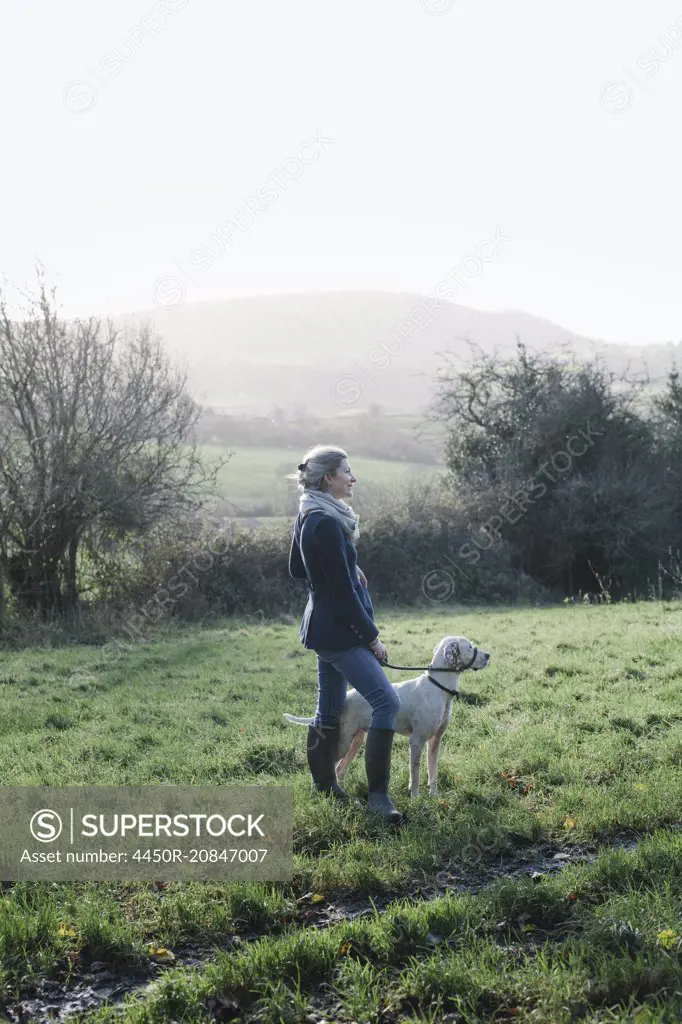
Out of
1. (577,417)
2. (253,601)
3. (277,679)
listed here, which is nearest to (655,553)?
(577,417)

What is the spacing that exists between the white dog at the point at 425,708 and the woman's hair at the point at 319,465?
4.66 ft

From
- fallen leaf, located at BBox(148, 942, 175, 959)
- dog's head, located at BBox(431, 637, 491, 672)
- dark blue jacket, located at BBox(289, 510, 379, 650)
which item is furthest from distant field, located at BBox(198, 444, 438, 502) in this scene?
fallen leaf, located at BBox(148, 942, 175, 959)

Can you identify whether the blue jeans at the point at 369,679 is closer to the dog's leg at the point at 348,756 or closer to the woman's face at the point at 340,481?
the dog's leg at the point at 348,756

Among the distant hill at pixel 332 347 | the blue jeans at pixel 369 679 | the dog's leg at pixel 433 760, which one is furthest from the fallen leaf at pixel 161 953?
the distant hill at pixel 332 347

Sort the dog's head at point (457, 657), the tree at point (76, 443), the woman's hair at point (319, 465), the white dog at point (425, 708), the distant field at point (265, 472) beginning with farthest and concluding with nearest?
the distant field at point (265, 472), the tree at point (76, 443), the dog's head at point (457, 657), the white dog at point (425, 708), the woman's hair at point (319, 465)

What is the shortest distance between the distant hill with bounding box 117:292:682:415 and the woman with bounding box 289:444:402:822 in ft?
42.0

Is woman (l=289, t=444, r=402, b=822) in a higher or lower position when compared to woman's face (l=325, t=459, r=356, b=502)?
lower

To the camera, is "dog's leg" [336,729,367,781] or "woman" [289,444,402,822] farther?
"dog's leg" [336,729,367,781]

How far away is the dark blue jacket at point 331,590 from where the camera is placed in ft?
17.6

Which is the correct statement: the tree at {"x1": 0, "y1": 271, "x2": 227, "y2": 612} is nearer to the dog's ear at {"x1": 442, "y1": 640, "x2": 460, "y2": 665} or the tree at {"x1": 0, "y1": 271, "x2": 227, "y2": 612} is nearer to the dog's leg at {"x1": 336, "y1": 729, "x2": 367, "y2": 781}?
the dog's leg at {"x1": 336, "y1": 729, "x2": 367, "y2": 781}

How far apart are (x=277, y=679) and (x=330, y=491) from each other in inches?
206

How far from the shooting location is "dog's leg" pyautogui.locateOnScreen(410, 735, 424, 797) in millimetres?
5836

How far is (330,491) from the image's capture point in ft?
18.4

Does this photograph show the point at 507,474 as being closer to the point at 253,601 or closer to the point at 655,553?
the point at 655,553
